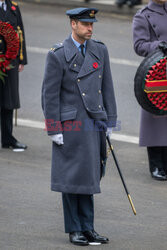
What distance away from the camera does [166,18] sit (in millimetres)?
8219

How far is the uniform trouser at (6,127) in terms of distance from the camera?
940 cm

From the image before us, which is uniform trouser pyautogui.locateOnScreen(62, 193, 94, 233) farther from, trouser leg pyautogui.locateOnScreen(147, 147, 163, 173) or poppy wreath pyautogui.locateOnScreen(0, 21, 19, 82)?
poppy wreath pyautogui.locateOnScreen(0, 21, 19, 82)

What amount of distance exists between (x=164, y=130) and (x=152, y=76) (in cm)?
112

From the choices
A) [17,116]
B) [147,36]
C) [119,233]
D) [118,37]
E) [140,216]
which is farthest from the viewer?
[118,37]

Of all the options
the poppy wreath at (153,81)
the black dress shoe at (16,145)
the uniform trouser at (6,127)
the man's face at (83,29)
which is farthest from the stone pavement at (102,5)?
the man's face at (83,29)

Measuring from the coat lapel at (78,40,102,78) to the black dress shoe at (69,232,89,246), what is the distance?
127cm

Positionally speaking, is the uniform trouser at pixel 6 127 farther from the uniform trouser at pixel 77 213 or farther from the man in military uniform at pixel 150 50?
the uniform trouser at pixel 77 213

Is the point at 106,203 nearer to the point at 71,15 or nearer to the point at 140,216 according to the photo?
the point at 140,216

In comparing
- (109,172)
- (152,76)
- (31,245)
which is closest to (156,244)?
(31,245)

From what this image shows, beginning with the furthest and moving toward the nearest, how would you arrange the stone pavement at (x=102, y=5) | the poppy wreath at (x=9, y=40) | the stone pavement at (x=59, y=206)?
the stone pavement at (x=102, y=5), the poppy wreath at (x=9, y=40), the stone pavement at (x=59, y=206)

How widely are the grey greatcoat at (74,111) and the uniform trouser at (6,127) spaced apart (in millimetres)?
3148

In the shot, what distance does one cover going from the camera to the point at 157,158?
8320 mm

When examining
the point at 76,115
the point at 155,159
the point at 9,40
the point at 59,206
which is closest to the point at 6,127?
the point at 9,40

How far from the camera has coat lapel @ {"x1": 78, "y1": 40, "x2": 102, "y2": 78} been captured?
20.4 feet
